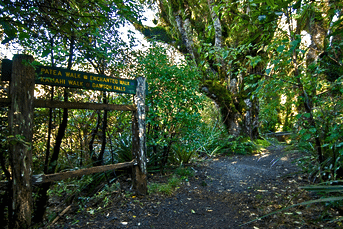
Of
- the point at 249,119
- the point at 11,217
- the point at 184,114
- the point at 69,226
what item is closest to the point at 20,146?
the point at 11,217

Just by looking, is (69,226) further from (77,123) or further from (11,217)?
(77,123)

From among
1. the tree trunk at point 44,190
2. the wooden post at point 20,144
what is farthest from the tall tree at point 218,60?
the wooden post at point 20,144

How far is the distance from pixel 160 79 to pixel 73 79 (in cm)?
157

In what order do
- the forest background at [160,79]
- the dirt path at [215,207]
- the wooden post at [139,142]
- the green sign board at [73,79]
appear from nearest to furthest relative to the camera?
the forest background at [160,79] < the green sign board at [73,79] < the dirt path at [215,207] < the wooden post at [139,142]

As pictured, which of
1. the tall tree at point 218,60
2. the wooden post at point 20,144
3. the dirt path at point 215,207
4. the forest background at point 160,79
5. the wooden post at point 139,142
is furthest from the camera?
the tall tree at point 218,60

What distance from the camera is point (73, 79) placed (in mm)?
2596

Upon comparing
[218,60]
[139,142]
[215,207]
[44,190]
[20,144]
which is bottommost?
[215,207]

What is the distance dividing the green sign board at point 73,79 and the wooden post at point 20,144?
0.36ft

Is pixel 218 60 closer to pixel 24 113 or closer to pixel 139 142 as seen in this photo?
pixel 139 142

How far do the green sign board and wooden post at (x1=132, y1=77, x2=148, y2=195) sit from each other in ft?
0.70

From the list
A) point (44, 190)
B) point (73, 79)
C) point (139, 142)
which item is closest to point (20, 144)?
point (44, 190)

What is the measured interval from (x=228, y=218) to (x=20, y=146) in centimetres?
267

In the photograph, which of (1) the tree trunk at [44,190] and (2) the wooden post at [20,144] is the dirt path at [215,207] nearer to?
(1) the tree trunk at [44,190]

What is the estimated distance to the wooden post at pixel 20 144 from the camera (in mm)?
2080
